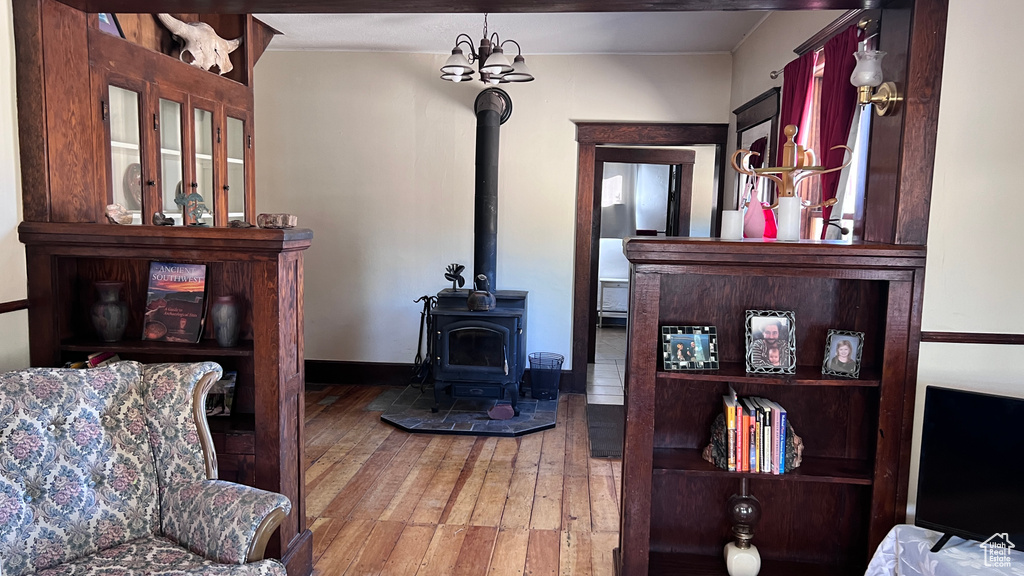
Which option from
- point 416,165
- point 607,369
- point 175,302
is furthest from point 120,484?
point 607,369

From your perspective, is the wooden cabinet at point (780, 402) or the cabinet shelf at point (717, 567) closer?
the wooden cabinet at point (780, 402)

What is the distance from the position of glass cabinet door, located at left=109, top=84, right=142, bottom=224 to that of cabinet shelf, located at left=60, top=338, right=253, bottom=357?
0.71 metres

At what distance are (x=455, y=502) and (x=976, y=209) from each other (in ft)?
8.06

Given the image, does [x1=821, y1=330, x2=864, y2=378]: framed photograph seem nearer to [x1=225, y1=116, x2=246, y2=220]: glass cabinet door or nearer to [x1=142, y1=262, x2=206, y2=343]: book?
[x1=142, y1=262, x2=206, y2=343]: book

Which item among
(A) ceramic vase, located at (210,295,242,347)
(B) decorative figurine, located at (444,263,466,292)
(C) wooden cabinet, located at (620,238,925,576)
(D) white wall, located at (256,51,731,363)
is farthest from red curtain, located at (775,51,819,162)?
(A) ceramic vase, located at (210,295,242,347)

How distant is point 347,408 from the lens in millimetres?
4844

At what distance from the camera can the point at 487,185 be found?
4770mm

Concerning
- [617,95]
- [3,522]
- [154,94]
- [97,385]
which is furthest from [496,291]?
[3,522]

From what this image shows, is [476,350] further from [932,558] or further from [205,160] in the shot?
[932,558]

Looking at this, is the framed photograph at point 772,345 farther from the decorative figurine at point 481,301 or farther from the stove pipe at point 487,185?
the stove pipe at point 487,185

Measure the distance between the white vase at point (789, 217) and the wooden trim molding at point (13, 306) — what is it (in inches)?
106

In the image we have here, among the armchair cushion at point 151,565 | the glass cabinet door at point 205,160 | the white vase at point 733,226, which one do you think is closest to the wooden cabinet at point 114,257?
the armchair cushion at point 151,565

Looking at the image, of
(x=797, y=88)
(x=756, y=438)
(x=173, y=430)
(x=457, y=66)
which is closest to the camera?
(x=173, y=430)

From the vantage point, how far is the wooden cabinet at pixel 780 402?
2166 mm
